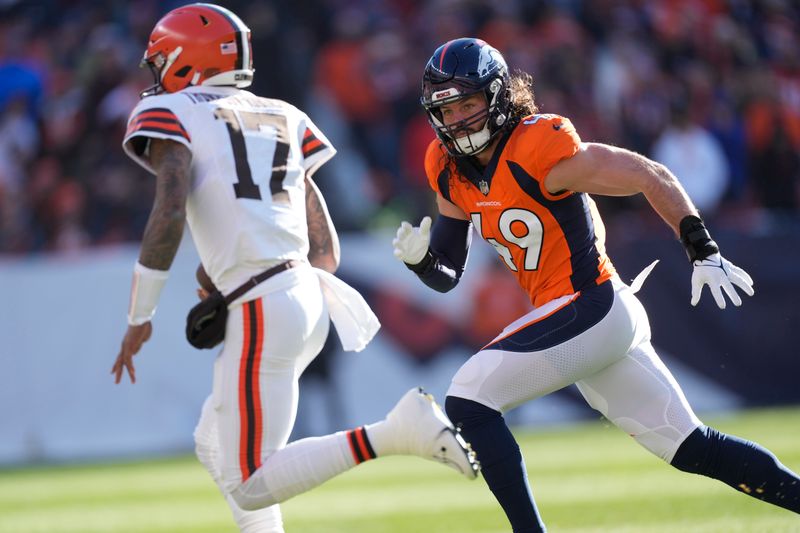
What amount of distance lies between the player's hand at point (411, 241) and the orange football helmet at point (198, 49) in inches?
32.7

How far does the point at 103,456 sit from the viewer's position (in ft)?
34.6

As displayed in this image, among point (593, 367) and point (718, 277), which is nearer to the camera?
point (718, 277)

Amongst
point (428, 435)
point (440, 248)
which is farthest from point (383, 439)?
point (440, 248)

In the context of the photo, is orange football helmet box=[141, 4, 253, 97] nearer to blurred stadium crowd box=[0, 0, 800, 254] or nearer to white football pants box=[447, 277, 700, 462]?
white football pants box=[447, 277, 700, 462]

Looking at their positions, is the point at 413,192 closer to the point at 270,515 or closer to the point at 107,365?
the point at 107,365

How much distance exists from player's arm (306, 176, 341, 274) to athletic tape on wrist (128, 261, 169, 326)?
0.73m

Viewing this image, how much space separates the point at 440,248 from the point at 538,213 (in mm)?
614

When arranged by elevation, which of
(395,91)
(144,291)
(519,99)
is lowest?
(395,91)

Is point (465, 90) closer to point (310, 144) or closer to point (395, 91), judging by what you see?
point (310, 144)

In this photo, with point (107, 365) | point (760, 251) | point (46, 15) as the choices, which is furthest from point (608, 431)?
point (46, 15)

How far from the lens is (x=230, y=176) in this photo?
445cm

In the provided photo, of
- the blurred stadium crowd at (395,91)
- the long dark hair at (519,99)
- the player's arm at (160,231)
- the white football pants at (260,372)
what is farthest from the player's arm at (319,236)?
the blurred stadium crowd at (395,91)

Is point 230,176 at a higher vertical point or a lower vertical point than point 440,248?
higher

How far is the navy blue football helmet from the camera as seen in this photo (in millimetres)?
4750
